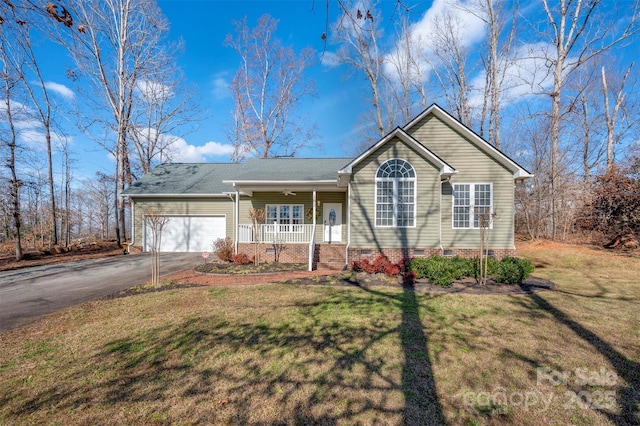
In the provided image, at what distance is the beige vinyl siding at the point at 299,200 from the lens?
13.7 m

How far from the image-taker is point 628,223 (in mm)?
13297

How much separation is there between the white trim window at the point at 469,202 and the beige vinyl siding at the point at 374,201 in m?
1.72

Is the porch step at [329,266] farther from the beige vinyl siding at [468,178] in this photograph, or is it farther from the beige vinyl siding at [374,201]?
the beige vinyl siding at [468,178]

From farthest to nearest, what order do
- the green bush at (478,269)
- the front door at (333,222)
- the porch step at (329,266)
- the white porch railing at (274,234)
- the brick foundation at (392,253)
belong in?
the front door at (333,222) < the white porch railing at (274,234) < the porch step at (329,266) < the brick foundation at (392,253) < the green bush at (478,269)

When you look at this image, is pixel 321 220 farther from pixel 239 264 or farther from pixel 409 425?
pixel 409 425

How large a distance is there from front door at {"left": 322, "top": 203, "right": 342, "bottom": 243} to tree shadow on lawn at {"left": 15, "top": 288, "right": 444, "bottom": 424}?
8792 millimetres

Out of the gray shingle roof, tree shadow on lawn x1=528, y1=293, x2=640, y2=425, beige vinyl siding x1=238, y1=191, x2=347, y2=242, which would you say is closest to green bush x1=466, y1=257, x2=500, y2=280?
tree shadow on lawn x1=528, y1=293, x2=640, y2=425

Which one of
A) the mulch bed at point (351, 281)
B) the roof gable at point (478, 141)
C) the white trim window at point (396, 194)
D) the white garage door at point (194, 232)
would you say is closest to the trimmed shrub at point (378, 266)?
the mulch bed at point (351, 281)

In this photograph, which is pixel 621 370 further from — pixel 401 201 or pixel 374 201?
pixel 374 201

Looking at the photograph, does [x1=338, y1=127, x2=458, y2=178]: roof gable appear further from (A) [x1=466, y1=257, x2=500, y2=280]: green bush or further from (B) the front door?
(B) the front door

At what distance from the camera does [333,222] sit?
45.0 ft

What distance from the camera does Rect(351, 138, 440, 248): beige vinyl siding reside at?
9883 millimetres

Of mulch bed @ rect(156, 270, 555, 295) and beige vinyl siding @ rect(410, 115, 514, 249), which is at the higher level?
beige vinyl siding @ rect(410, 115, 514, 249)

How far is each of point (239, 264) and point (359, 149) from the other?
62.6ft
